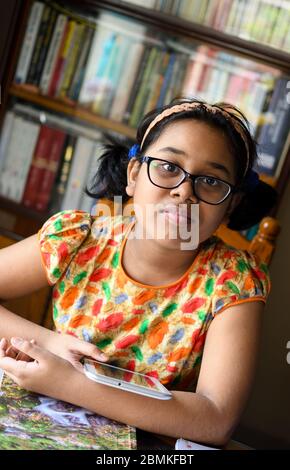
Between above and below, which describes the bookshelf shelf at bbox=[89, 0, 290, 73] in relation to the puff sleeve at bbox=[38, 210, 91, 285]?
above

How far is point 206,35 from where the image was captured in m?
2.12

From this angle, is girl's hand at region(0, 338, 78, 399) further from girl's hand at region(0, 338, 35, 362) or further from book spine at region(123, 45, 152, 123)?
book spine at region(123, 45, 152, 123)

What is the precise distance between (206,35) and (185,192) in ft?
3.87

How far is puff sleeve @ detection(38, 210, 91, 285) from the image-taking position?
1203mm

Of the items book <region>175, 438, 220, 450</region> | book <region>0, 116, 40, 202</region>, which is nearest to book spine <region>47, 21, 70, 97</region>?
book <region>0, 116, 40, 202</region>

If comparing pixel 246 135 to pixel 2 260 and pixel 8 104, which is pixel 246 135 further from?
pixel 8 104

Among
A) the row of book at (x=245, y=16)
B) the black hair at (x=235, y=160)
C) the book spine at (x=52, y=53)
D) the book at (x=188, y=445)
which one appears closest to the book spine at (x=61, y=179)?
the book spine at (x=52, y=53)

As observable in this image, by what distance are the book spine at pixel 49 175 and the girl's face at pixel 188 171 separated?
1280 mm

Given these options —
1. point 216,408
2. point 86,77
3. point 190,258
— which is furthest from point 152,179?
point 86,77

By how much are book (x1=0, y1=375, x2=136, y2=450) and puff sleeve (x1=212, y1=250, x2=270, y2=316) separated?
34cm

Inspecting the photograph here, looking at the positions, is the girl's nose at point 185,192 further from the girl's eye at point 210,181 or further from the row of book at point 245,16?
the row of book at point 245,16

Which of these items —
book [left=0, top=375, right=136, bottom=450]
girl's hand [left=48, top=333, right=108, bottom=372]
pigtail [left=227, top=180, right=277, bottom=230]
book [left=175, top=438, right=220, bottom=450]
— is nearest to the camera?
book [left=0, top=375, right=136, bottom=450]

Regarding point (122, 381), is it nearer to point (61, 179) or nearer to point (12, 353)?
point (12, 353)

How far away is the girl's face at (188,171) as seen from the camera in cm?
111
